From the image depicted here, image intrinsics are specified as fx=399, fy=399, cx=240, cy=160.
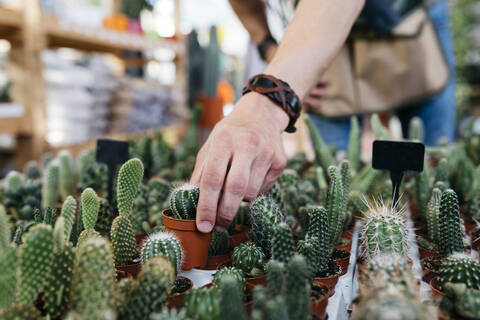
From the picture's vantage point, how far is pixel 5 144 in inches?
115

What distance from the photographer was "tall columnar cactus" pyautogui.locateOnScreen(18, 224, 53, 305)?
2.04 ft

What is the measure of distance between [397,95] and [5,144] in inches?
106

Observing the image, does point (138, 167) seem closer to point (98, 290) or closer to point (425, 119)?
point (98, 290)

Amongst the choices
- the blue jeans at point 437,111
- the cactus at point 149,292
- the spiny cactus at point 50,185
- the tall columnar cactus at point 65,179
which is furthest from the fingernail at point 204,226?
the blue jeans at point 437,111

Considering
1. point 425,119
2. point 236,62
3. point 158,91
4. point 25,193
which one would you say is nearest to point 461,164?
point 425,119

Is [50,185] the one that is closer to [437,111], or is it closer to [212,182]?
[212,182]

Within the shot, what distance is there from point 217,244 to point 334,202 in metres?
0.31

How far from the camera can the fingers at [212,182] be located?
84cm

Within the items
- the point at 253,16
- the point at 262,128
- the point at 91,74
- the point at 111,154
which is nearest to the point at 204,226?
the point at 262,128

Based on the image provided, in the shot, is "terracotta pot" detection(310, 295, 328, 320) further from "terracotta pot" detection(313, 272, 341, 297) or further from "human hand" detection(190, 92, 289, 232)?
"human hand" detection(190, 92, 289, 232)

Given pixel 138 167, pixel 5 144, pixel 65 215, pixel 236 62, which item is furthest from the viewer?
pixel 236 62

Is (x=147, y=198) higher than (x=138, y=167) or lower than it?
lower

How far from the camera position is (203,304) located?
A: 66 centimetres

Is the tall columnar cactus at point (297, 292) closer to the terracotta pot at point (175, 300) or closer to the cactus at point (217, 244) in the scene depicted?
the terracotta pot at point (175, 300)
